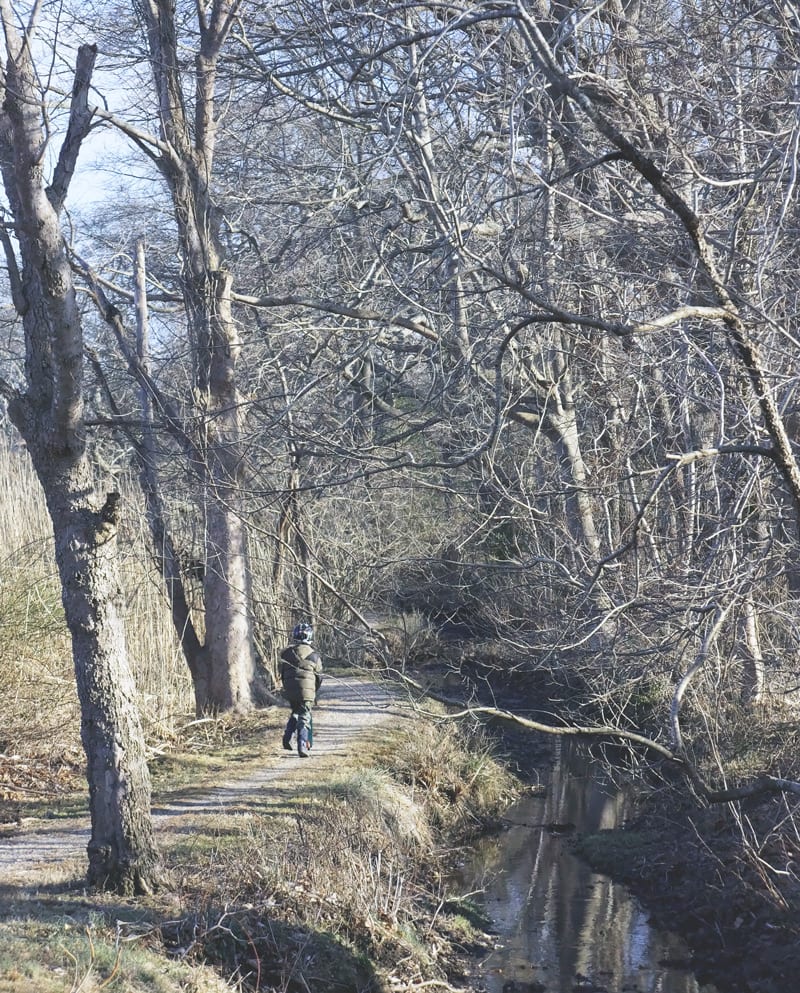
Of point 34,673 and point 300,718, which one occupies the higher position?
point 34,673

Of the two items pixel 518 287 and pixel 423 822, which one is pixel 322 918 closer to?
pixel 423 822

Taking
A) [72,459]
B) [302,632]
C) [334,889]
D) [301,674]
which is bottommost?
[334,889]

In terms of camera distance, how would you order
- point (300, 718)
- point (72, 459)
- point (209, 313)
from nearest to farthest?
1. point (72, 459)
2. point (300, 718)
3. point (209, 313)

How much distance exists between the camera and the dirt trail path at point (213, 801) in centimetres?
796

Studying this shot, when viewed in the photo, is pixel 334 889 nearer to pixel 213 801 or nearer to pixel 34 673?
pixel 213 801

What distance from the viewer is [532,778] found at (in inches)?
603

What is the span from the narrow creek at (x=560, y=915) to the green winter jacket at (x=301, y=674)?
A: 2.30 meters

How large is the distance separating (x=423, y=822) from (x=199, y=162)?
301 inches

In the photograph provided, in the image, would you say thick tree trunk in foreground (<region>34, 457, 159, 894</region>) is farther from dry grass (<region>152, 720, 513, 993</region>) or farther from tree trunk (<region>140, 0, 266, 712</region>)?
tree trunk (<region>140, 0, 266, 712</region>)

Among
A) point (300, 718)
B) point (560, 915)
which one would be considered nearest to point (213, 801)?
point (300, 718)

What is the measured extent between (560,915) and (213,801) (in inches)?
129

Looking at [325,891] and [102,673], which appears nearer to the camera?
[102,673]

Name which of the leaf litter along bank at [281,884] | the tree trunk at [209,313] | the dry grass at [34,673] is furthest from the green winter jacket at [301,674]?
the dry grass at [34,673]

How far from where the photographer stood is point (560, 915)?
10.5 m
